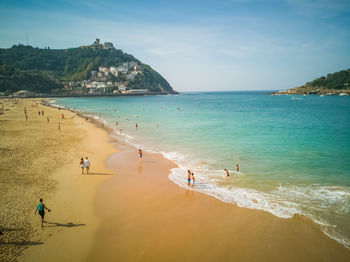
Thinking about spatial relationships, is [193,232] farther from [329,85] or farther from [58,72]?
[58,72]

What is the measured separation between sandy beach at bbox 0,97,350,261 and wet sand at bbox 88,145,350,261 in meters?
0.03

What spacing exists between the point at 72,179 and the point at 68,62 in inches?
8609

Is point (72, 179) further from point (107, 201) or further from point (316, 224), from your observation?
point (316, 224)

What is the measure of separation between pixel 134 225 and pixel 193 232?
2528 mm

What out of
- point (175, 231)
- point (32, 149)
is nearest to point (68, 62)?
point (32, 149)

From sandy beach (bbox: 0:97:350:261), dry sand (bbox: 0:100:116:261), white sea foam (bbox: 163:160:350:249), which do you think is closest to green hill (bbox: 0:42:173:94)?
dry sand (bbox: 0:100:116:261)

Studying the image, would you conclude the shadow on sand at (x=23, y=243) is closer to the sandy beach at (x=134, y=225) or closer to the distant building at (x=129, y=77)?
the sandy beach at (x=134, y=225)

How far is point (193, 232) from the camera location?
807cm

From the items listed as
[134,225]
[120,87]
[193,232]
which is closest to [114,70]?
[120,87]

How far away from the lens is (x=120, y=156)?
59.1 ft

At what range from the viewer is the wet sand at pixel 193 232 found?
6.98 meters

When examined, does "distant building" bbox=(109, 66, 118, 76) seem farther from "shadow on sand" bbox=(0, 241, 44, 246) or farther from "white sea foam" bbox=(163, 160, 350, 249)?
"shadow on sand" bbox=(0, 241, 44, 246)

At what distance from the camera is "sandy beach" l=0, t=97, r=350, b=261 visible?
274 inches

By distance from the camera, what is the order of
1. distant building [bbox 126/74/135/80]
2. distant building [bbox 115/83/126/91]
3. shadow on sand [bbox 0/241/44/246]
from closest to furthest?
shadow on sand [bbox 0/241/44/246]
distant building [bbox 115/83/126/91]
distant building [bbox 126/74/135/80]
